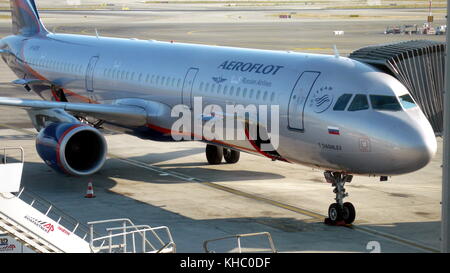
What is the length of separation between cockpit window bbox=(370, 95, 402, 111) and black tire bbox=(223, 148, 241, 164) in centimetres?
1130

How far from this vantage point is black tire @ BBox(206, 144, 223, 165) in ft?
108

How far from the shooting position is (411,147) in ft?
69.9

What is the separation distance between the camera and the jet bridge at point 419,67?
77.5 ft

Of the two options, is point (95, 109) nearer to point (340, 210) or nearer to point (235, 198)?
point (235, 198)

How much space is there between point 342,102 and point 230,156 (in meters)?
10.8

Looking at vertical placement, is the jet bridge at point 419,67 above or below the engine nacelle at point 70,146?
above

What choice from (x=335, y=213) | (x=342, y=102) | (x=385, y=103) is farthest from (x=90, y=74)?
(x=385, y=103)

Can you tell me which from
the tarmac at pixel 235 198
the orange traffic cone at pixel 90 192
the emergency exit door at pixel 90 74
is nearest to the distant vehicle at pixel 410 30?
the tarmac at pixel 235 198

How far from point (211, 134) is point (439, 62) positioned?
7.71m

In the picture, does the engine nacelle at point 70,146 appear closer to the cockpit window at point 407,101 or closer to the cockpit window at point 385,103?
the cockpit window at point 385,103

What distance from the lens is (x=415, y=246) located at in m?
21.5

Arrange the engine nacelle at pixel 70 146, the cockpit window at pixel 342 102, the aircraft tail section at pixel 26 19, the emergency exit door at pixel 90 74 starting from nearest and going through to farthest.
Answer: the cockpit window at pixel 342 102 → the engine nacelle at pixel 70 146 → the emergency exit door at pixel 90 74 → the aircraft tail section at pixel 26 19

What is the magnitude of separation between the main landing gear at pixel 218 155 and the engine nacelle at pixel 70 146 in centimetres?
567
